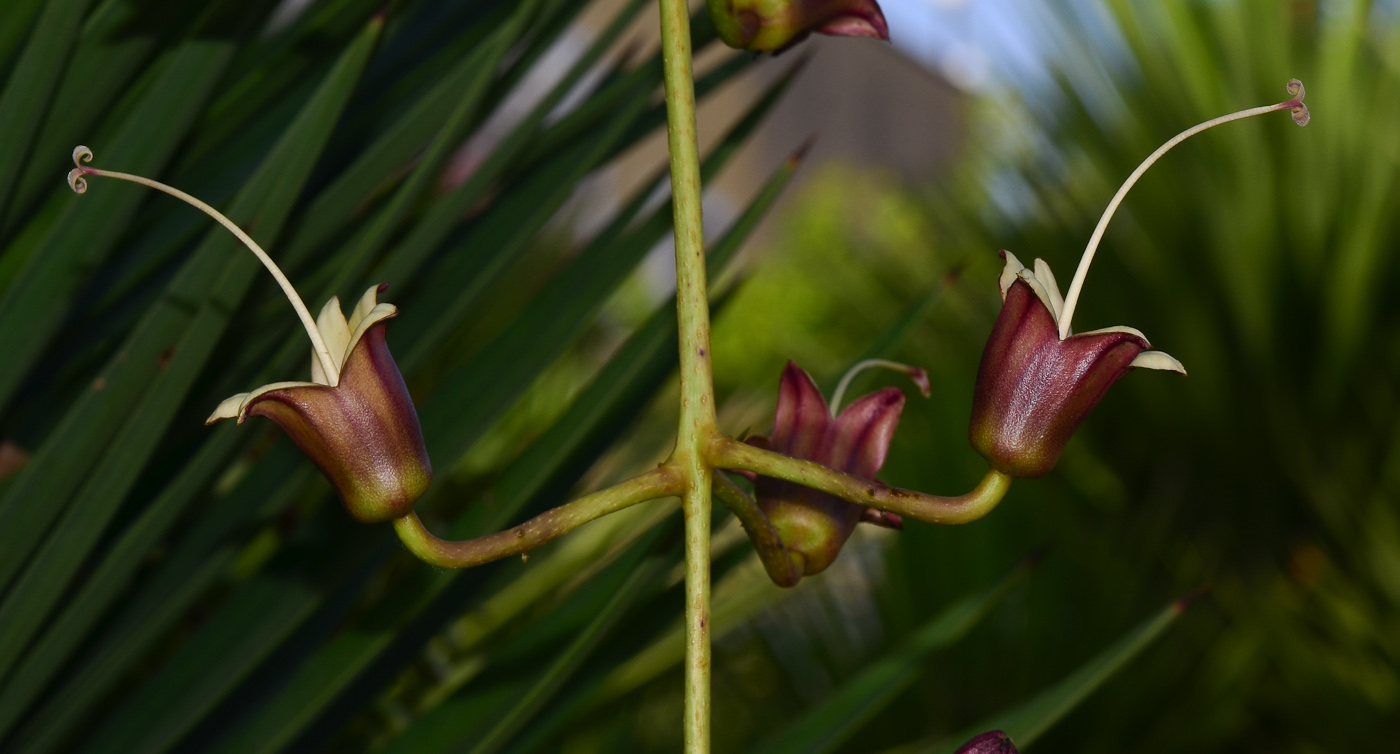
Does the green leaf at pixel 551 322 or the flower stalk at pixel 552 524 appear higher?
the green leaf at pixel 551 322

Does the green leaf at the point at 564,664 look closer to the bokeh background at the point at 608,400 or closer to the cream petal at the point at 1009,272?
the bokeh background at the point at 608,400

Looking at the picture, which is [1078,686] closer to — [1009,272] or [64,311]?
[1009,272]

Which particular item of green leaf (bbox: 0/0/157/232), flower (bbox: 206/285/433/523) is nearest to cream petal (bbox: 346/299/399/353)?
flower (bbox: 206/285/433/523)

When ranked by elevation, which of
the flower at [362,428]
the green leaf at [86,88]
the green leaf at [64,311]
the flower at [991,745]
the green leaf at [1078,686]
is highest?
the green leaf at [86,88]

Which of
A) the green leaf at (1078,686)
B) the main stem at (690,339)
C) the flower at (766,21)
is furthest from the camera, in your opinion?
the green leaf at (1078,686)

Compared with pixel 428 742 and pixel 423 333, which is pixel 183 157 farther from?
pixel 428 742

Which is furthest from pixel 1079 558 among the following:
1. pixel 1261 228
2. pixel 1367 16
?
pixel 1367 16

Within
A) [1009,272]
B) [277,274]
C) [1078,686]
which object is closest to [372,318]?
[277,274]

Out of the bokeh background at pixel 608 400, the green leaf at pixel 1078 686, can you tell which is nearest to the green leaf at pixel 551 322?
the bokeh background at pixel 608 400
